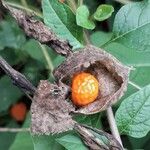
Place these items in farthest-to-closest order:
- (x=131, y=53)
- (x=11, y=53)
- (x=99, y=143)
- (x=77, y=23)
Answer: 1. (x=11, y=53)
2. (x=131, y=53)
3. (x=77, y=23)
4. (x=99, y=143)

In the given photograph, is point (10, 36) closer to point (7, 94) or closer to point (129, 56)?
point (7, 94)

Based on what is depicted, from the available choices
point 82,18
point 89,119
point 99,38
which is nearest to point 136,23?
point 82,18

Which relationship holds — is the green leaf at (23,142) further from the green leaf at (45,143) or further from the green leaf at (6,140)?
the green leaf at (45,143)

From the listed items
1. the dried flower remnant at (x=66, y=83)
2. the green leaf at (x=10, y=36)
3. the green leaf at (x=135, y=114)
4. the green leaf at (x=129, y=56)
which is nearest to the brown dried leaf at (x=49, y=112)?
the dried flower remnant at (x=66, y=83)

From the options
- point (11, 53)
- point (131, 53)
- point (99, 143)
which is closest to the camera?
point (99, 143)

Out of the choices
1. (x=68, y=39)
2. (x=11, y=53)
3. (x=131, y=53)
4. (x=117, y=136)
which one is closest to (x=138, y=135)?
(x=117, y=136)

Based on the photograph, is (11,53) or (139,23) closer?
(139,23)

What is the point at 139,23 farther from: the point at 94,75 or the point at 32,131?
the point at 32,131
